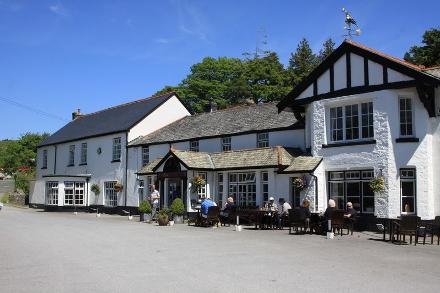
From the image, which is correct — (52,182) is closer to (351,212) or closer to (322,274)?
(351,212)

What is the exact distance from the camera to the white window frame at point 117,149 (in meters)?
36.6

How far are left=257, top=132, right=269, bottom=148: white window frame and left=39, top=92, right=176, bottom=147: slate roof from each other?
463 inches

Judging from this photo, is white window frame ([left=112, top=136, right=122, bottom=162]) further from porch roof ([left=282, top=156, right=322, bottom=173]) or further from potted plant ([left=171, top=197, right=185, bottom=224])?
porch roof ([left=282, top=156, right=322, bottom=173])

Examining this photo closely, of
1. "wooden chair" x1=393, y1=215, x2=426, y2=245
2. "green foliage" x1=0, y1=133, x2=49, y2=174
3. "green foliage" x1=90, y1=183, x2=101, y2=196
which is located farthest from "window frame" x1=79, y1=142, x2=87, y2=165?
"green foliage" x1=0, y1=133, x2=49, y2=174

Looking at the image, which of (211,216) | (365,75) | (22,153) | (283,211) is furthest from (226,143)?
(22,153)

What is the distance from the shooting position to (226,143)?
29516 millimetres

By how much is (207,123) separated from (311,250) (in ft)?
64.2

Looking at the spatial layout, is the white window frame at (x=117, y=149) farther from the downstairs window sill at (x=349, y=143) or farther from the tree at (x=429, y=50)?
the tree at (x=429, y=50)

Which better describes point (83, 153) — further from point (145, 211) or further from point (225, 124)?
point (145, 211)

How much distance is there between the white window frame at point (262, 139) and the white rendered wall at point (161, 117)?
1170 centimetres

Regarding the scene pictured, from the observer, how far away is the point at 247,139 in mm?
28188

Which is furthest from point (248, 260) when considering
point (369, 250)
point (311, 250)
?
point (369, 250)

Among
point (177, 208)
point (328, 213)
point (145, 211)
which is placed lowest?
point (145, 211)

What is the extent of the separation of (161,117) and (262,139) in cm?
1227
